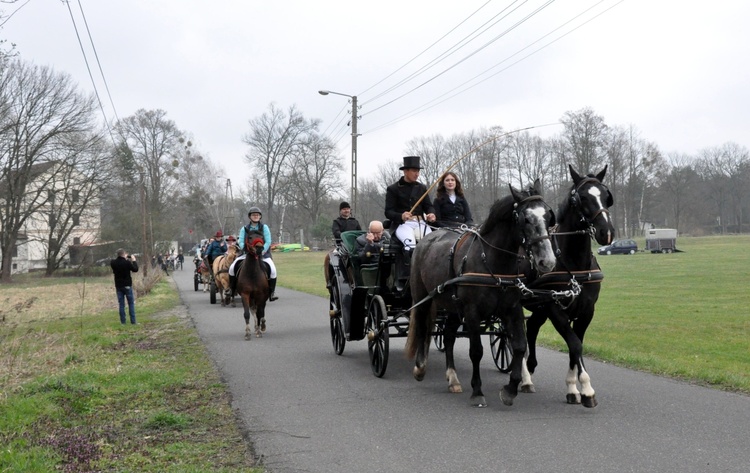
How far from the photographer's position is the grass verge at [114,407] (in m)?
5.42

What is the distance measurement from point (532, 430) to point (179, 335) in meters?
9.83

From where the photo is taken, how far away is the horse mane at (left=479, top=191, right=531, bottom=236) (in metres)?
6.92

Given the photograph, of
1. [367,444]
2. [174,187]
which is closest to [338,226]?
[367,444]


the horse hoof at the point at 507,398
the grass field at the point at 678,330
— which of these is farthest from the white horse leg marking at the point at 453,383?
the grass field at the point at 678,330

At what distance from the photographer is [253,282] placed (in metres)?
13.4

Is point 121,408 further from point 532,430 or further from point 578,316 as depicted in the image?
point 578,316

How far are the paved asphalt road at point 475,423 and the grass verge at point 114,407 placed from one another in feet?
1.21

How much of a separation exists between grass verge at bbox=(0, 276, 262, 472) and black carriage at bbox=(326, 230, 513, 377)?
6.28 feet

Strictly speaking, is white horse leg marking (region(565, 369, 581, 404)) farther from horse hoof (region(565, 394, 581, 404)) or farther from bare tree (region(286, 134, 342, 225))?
bare tree (region(286, 134, 342, 225))

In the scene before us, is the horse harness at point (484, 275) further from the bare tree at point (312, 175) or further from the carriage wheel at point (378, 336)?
the bare tree at point (312, 175)

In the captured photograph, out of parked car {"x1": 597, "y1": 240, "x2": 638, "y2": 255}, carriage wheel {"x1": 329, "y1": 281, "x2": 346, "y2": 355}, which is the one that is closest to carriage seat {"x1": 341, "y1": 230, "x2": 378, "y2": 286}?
carriage wheel {"x1": 329, "y1": 281, "x2": 346, "y2": 355}

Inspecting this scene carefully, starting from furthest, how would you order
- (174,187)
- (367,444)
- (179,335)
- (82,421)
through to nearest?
(174,187)
(179,335)
(82,421)
(367,444)

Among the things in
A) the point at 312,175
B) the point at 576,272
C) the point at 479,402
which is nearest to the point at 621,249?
the point at 312,175

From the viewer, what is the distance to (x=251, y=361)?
10.4m
